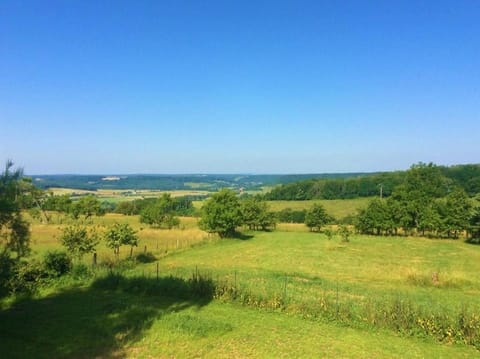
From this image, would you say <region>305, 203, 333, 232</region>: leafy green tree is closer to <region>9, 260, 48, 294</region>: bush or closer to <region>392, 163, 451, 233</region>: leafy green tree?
<region>392, 163, 451, 233</region>: leafy green tree

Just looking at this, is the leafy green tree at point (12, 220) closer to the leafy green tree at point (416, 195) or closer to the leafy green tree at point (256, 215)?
the leafy green tree at point (256, 215)

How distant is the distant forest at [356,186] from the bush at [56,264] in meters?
83.3

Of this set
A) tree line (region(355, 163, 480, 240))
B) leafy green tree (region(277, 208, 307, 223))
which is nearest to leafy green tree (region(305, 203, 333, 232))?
tree line (region(355, 163, 480, 240))

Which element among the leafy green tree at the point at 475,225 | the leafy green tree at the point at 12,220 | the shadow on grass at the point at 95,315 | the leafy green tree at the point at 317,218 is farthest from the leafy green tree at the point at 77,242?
the leafy green tree at the point at 475,225

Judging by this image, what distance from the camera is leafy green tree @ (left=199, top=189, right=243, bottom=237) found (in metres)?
42.5

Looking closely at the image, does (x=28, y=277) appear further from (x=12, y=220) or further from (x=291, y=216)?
(x=291, y=216)

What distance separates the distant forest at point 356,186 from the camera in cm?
9094

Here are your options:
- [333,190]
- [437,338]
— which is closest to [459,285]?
[437,338]

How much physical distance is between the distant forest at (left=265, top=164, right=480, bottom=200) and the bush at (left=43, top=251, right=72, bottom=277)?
273ft

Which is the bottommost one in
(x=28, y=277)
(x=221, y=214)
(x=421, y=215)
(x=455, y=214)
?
(x=421, y=215)

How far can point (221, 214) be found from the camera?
42.6 m

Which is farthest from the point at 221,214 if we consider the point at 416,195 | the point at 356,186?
the point at 356,186

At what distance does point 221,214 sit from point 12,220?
3356 cm

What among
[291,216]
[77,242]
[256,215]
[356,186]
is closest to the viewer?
[77,242]
